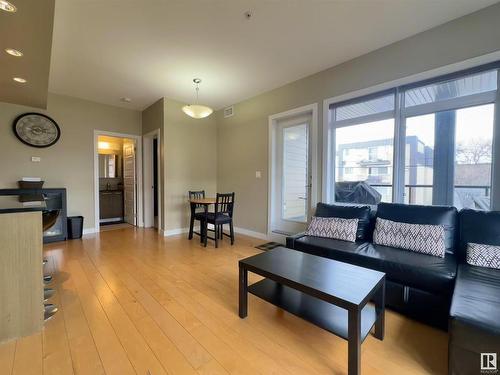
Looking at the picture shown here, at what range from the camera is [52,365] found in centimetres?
136

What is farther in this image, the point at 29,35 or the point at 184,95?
the point at 184,95

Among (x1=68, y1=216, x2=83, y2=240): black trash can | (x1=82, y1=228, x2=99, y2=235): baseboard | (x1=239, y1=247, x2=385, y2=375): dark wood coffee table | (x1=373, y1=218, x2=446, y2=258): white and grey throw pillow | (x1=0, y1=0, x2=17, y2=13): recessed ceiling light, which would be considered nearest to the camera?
(x1=239, y1=247, x2=385, y2=375): dark wood coffee table

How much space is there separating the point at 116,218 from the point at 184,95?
3.78 metres

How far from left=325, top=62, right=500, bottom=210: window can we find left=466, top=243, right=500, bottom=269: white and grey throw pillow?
610mm

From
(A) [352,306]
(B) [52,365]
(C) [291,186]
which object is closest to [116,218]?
(C) [291,186]

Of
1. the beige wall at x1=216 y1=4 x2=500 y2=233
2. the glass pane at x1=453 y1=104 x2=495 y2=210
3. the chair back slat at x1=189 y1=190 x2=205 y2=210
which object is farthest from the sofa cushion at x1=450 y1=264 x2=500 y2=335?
the chair back slat at x1=189 y1=190 x2=205 y2=210

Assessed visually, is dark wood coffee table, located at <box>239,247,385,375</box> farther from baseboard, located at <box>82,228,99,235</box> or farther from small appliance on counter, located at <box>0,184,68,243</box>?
baseboard, located at <box>82,228,99,235</box>

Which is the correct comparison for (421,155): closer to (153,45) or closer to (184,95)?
(153,45)

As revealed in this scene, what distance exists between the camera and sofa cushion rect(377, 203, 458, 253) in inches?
84.4

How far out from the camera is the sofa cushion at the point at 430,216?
7.04 ft

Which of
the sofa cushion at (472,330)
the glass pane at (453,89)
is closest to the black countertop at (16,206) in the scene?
the sofa cushion at (472,330)

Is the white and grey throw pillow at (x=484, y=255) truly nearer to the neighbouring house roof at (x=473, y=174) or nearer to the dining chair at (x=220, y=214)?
the neighbouring house roof at (x=473, y=174)

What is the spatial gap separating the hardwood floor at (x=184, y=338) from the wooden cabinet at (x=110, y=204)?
3.51 m

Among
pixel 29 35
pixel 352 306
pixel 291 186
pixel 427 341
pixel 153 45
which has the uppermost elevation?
pixel 153 45
